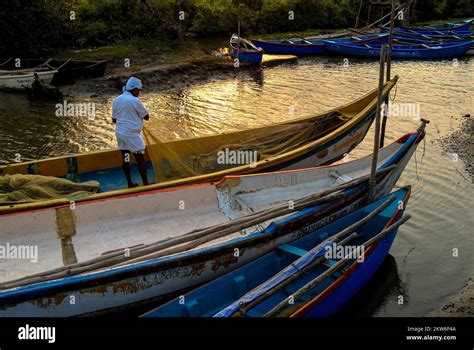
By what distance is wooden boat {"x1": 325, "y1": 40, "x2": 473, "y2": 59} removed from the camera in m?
24.0

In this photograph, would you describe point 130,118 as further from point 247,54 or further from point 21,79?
point 247,54

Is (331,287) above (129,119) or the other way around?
the other way around

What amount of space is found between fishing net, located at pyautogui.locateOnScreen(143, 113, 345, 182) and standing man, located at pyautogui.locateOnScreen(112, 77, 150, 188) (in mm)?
501

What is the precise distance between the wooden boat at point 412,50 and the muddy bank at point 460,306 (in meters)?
19.0

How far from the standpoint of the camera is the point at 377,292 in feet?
24.3

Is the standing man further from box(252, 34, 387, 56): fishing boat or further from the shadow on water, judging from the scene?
box(252, 34, 387, 56): fishing boat

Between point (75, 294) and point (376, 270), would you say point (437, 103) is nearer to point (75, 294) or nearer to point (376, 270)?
point (376, 270)

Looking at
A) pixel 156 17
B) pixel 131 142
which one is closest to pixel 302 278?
pixel 131 142

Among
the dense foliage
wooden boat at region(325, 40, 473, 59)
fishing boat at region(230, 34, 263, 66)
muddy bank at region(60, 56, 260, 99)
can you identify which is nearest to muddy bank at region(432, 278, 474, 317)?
muddy bank at region(60, 56, 260, 99)

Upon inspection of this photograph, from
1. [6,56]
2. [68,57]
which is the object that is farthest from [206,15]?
[6,56]

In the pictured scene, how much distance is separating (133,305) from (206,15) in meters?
26.1

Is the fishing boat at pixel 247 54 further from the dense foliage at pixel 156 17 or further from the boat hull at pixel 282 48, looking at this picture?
the dense foliage at pixel 156 17

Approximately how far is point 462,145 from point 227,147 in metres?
6.41

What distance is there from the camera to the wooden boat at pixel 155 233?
576 cm
